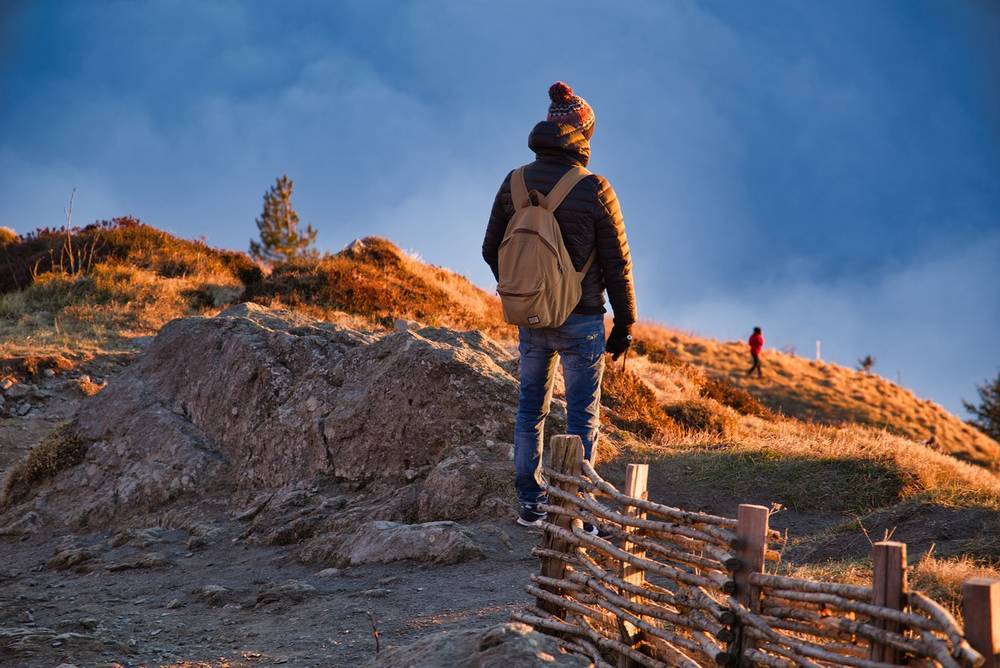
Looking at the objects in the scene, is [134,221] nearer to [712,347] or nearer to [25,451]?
[25,451]

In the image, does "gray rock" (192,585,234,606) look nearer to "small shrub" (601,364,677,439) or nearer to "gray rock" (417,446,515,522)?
"gray rock" (417,446,515,522)

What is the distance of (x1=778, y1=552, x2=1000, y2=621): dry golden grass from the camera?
534cm

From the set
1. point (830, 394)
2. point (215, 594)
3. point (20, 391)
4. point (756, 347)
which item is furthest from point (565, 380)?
point (830, 394)

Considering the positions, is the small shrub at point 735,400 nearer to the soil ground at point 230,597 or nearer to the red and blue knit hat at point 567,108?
the soil ground at point 230,597

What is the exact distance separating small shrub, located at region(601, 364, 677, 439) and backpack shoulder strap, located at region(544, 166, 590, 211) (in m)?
5.98

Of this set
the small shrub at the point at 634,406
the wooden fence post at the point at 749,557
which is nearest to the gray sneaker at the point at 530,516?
the wooden fence post at the point at 749,557

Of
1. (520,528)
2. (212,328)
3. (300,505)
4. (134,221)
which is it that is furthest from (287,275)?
(520,528)

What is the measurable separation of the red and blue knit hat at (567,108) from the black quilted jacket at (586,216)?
57 mm

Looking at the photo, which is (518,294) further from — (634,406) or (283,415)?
(634,406)

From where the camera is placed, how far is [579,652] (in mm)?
4117

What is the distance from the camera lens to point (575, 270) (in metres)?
5.30

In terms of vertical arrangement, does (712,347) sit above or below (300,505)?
above

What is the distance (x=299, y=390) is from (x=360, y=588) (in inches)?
128

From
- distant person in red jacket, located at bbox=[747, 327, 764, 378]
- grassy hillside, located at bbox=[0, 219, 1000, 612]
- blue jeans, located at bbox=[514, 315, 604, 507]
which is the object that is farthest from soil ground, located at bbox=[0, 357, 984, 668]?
distant person in red jacket, located at bbox=[747, 327, 764, 378]
